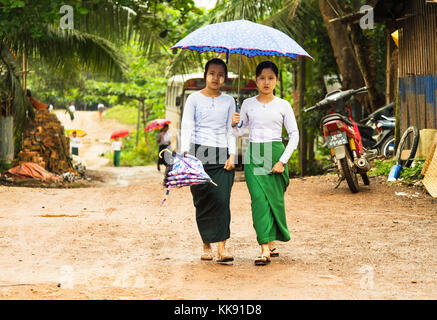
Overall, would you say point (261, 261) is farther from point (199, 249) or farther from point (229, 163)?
point (199, 249)

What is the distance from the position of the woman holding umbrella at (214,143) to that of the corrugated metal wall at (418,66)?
6580 mm

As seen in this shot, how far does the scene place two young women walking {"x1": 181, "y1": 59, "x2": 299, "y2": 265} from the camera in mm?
5672

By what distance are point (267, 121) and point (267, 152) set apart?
27 centimetres

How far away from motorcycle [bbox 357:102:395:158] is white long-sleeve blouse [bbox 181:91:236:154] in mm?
8038

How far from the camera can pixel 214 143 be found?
224 inches

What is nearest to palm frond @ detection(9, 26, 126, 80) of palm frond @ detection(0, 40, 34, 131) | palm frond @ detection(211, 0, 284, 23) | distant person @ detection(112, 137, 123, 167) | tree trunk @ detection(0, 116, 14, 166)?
palm frond @ detection(0, 40, 34, 131)

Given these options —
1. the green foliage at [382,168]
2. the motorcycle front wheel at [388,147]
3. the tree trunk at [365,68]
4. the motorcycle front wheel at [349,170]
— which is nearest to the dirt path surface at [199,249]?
the motorcycle front wheel at [349,170]

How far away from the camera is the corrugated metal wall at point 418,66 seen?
11.2 m

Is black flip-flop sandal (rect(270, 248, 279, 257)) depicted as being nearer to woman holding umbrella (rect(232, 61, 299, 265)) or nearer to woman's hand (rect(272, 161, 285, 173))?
woman holding umbrella (rect(232, 61, 299, 265))

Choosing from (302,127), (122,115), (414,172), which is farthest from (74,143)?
(122,115)

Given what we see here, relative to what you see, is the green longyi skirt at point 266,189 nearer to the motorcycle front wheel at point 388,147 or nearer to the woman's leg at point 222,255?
the woman's leg at point 222,255

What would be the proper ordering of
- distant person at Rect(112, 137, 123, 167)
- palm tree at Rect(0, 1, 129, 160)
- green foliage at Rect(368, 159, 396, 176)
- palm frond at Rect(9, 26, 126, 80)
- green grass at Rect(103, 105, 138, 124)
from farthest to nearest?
1. green grass at Rect(103, 105, 138, 124)
2. distant person at Rect(112, 137, 123, 167)
3. palm frond at Rect(9, 26, 126, 80)
4. palm tree at Rect(0, 1, 129, 160)
5. green foliage at Rect(368, 159, 396, 176)
